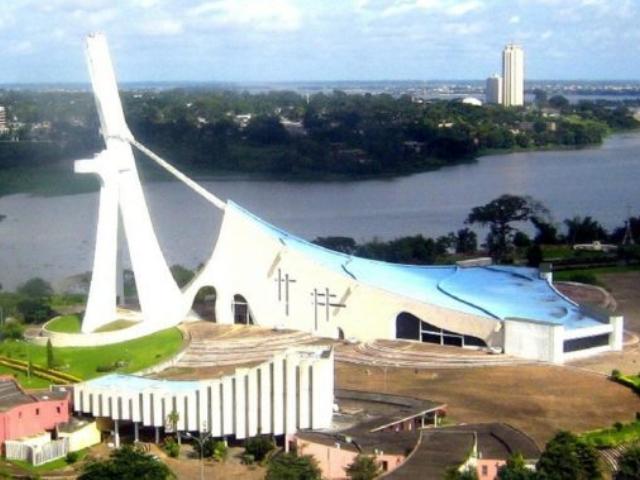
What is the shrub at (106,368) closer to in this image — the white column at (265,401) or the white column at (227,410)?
the white column at (227,410)

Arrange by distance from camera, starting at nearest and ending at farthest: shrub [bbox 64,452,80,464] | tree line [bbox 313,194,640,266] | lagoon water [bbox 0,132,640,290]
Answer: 1. shrub [bbox 64,452,80,464]
2. tree line [bbox 313,194,640,266]
3. lagoon water [bbox 0,132,640,290]

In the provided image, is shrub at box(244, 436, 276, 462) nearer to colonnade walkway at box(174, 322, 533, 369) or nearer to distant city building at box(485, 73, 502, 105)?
colonnade walkway at box(174, 322, 533, 369)

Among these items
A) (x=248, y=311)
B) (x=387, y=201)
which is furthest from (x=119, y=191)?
(x=387, y=201)

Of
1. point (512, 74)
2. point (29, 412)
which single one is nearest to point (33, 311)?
point (29, 412)

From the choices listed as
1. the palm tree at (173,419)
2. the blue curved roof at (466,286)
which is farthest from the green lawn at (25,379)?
the blue curved roof at (466,286)

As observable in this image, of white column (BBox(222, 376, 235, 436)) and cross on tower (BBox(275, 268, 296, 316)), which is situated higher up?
cross on tower (BBox(275, 268, 296, 316))

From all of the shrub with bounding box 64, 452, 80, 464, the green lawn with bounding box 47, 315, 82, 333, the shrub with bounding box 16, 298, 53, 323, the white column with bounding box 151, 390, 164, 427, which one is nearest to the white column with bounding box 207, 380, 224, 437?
the white column with bounding box 151, 390, 164, 427

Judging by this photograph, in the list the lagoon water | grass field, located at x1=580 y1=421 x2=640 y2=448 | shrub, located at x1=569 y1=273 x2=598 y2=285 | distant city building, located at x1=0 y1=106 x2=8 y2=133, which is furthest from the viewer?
distant city building, located at x1=0 y1=106 x2=8 y2=133
